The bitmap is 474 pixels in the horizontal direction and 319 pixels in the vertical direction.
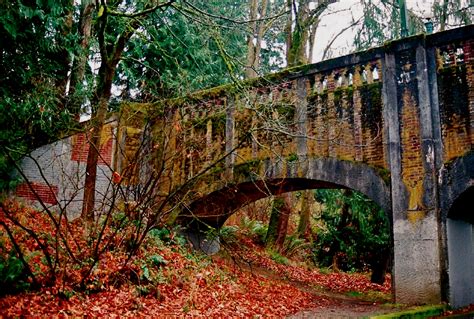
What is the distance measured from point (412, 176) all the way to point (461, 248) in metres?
1.65

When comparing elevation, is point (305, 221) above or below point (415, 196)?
below

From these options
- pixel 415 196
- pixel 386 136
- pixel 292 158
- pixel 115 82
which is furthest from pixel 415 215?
pixel 115 82

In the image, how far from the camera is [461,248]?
8.91 m

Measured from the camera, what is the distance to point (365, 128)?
959 cm

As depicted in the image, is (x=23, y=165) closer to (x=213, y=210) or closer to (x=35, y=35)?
(x=35, y=35)

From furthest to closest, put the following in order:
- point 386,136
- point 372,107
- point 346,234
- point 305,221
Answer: point 305,221, point 346,234, point 372,107, point 386,136

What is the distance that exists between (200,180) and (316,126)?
3307 millimetres

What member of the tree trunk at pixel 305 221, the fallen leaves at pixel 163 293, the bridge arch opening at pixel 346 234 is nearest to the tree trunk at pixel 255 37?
the tree trunk at pixel 305 221

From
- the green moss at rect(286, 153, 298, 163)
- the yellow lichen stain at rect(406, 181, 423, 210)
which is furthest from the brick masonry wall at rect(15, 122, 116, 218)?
the yellow lichen stain at rect(406, 181, 423, 210)

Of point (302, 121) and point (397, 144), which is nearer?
point (397, 144)

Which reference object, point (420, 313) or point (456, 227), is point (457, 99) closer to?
point (456, 227)

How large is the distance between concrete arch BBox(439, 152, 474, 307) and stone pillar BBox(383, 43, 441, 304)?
0.16m

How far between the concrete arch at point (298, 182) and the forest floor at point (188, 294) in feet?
3.86

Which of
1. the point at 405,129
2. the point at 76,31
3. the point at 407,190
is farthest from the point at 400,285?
the point at 76,31
